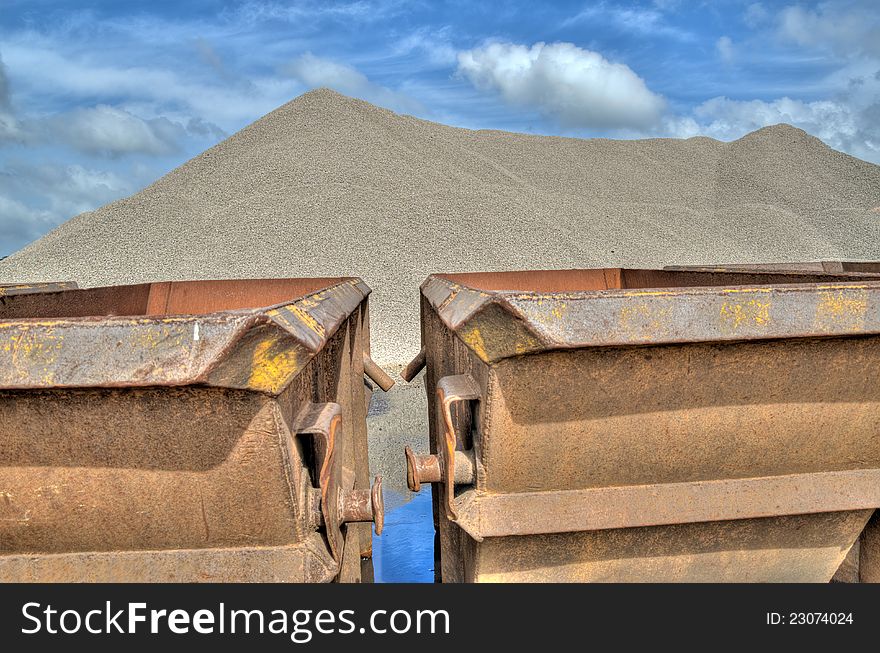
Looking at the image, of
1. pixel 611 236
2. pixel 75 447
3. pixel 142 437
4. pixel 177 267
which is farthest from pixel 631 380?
pixel 611 236

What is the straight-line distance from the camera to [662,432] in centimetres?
138

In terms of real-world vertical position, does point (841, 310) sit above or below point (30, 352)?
above

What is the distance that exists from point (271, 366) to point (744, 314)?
87cm

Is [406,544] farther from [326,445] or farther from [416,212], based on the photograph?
[416,212]

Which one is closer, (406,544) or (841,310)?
(841,310)

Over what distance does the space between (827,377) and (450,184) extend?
15111 mm

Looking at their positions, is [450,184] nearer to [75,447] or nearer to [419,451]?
[419,451]

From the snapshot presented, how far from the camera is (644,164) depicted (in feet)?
78.9

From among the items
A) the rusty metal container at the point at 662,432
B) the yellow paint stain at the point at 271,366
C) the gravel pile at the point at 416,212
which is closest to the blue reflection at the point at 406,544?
the rusty metal container at the point at 662,432

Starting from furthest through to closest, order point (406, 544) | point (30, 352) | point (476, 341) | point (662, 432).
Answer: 1. point (406, 544)
2. point (662, 432)
3. point (476, 341)
4. point (30, 352)

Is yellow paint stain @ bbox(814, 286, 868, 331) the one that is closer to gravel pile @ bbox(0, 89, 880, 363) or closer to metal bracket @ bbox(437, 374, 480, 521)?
metal bracket @ bbox(437, 374, 480, 521)

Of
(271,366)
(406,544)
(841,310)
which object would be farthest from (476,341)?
(406,544)

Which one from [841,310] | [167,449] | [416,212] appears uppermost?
[416,212]

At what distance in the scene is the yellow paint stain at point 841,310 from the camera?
4.25 ft
